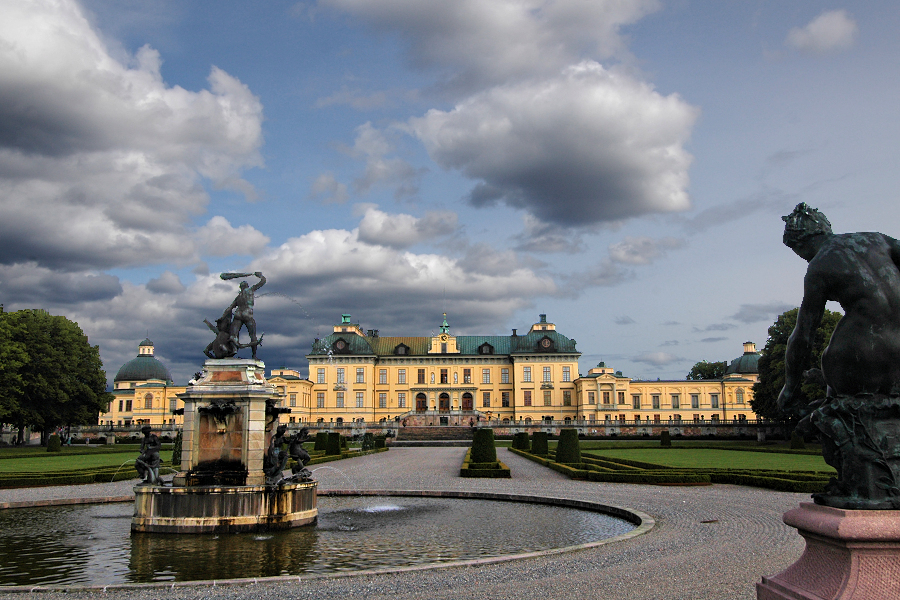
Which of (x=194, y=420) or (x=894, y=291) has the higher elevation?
(x=894, y=291)

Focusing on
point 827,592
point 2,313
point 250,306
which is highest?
point 2,313

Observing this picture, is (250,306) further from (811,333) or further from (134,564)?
(811,333)

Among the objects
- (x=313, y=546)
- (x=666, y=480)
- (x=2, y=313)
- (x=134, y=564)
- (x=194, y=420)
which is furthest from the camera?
(x=2, y=313)

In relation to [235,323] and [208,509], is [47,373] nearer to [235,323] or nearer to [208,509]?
[235,323]

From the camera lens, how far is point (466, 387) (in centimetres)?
8606

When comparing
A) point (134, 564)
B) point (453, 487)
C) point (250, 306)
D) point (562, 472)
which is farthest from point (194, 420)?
point (562, 472)

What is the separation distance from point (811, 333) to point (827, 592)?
5.54 ft

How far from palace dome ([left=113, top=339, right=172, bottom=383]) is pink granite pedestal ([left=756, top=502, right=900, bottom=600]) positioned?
97641mm

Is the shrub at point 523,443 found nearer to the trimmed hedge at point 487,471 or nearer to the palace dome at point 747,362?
the trimmed hedge at point 487,471

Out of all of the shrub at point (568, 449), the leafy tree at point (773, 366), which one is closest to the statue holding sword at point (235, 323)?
the shrub at point (568, 449)

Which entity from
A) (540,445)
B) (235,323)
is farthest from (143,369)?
(235,323)

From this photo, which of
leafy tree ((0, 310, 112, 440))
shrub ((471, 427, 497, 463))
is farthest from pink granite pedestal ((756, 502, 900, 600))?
leafy tree ((0, 310, 112, 440))

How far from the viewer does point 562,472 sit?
25109mm

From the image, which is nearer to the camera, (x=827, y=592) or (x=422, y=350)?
Answer: (x=827, y=592)
